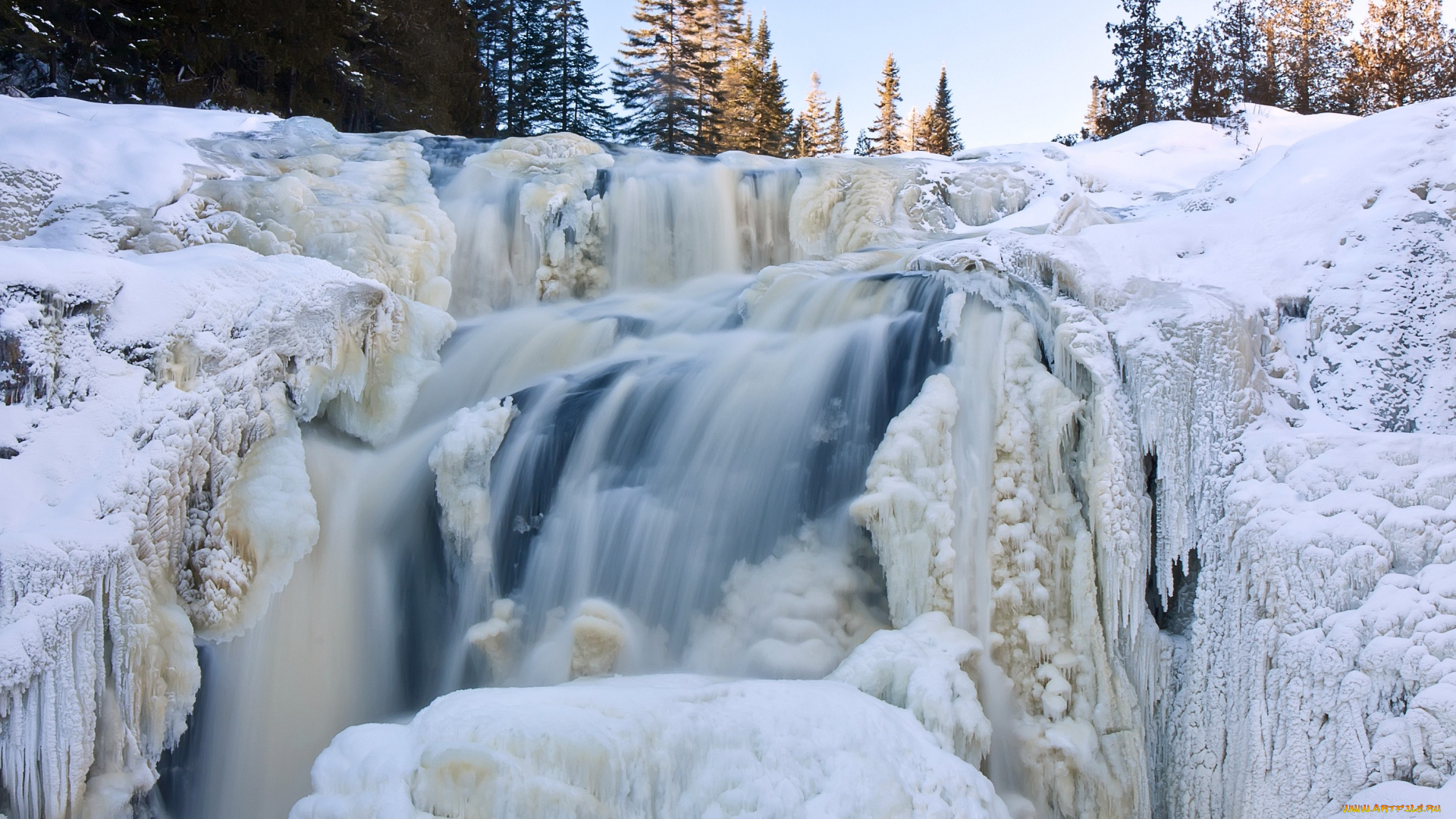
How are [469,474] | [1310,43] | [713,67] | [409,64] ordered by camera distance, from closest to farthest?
[469,474] → [409,64] → [1310,43] → [713,67]

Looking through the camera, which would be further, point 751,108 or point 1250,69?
point 751,108

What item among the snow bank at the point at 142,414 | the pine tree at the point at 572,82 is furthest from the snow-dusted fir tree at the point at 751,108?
the snow bank at the point at 142,414

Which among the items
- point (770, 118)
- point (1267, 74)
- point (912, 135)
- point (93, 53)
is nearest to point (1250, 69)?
point (1267, 74)

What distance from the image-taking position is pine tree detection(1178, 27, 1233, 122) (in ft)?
48.9

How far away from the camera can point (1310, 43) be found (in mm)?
20391

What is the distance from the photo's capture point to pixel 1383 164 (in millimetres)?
4609

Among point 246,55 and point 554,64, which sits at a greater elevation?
point 554,64

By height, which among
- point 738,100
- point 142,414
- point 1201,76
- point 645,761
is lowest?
point 645,761

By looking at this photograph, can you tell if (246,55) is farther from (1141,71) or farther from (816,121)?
(816,121)

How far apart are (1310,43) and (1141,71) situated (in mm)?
6811

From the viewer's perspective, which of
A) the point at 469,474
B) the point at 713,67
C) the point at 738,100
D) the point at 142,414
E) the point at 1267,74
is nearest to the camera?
the point at 142,414

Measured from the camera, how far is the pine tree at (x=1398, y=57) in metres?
15.8

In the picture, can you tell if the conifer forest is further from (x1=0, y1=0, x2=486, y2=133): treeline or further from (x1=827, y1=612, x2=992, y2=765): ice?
(x1=827, y1=612, x2=992, y2=765): ice

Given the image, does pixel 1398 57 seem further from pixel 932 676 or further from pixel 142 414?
pixel 142 414
